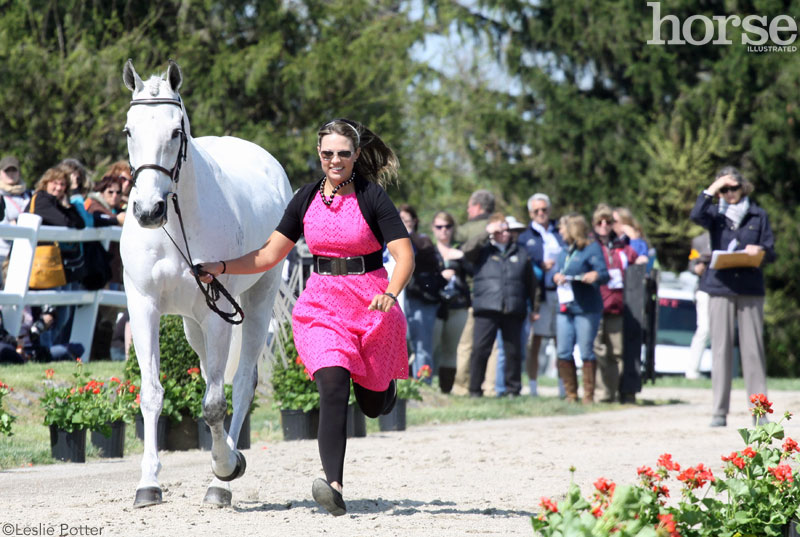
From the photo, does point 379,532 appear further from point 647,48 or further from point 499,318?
point 647,48

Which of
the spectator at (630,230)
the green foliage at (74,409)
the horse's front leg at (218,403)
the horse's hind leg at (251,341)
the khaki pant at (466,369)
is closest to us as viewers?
the horse's front leg at (218,403)

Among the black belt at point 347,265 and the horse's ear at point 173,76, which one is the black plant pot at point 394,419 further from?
the horse's ear at point 173,76

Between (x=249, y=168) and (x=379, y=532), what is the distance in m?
3.27

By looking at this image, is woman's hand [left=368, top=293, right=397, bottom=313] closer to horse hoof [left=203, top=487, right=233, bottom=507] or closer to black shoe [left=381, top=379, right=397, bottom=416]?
black shoe [left=381, top=379, right=397, bottom=416]

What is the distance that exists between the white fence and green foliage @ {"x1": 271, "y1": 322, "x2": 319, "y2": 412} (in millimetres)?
2212

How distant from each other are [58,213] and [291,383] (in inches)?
115

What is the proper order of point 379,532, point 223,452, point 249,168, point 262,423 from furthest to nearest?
point 262,423, point 249,168, point 223,452, point 379,532

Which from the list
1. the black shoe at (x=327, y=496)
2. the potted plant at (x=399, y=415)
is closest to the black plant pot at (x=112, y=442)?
the potted plant at (x=399, y=415)

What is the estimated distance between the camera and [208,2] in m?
24.7

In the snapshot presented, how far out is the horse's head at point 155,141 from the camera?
18.9 ft

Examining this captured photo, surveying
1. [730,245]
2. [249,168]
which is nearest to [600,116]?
[730,245]

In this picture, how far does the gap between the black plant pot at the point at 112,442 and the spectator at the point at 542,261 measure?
21.5 ft

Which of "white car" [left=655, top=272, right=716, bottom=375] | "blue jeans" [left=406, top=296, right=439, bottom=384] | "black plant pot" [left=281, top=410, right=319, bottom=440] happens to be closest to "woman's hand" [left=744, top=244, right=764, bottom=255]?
"blue jeans" [left=406, top=296, right=439, bottom=384]

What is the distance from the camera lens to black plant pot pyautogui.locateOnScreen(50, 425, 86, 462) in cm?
827
